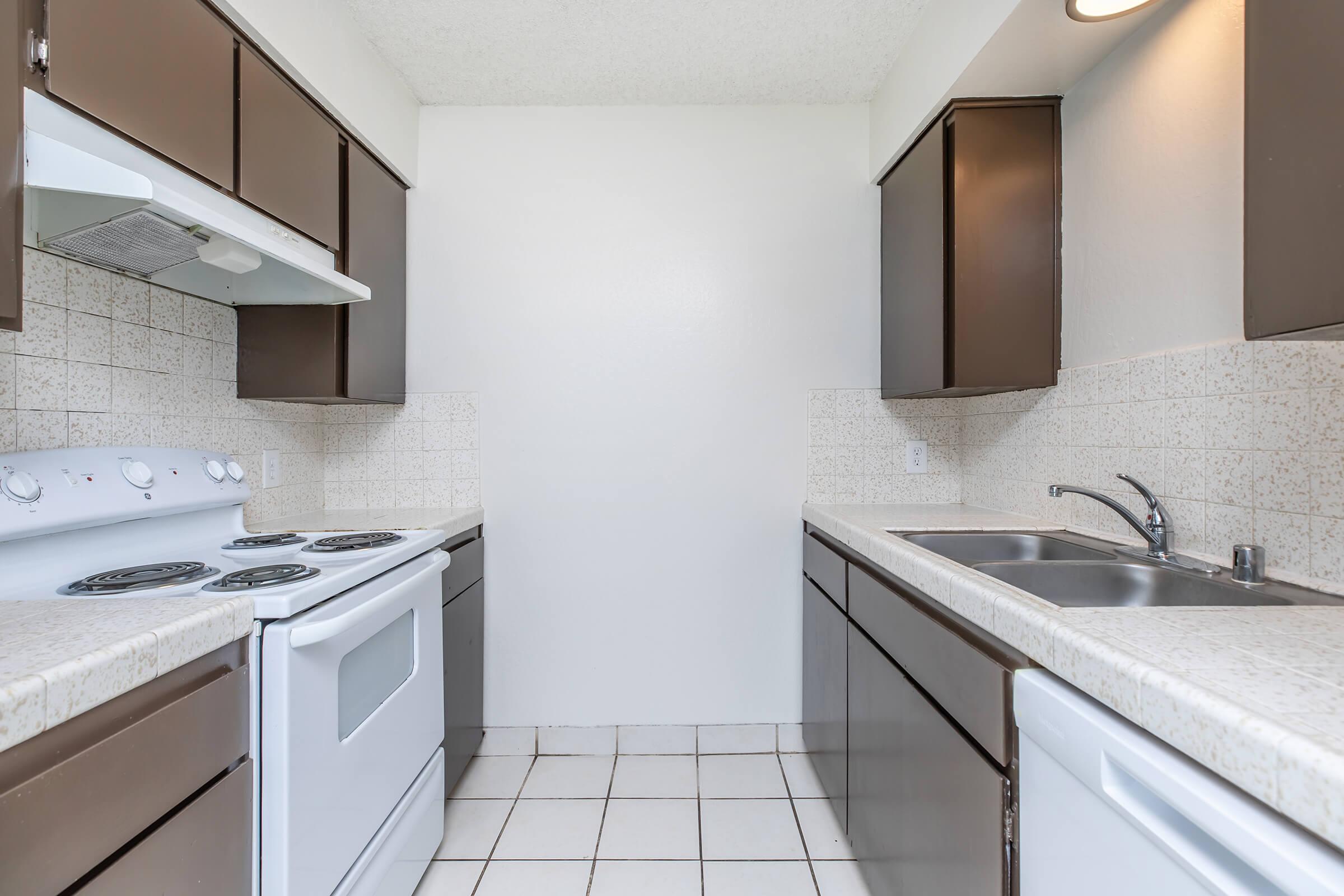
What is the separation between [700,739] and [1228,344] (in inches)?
74.7

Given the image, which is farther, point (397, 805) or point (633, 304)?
point (633, 304)

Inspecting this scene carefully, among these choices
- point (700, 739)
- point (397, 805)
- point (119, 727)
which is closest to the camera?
point (119, 727)

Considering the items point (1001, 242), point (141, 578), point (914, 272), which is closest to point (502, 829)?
point (141, 578)

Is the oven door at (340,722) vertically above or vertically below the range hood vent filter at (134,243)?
below

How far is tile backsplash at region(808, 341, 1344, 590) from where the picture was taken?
0.98 meters

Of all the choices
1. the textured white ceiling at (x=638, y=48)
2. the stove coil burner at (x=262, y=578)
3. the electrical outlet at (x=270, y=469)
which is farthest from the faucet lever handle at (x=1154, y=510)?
the electrical outlet at (x=270, y=469)

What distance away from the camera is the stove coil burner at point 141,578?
0.95m

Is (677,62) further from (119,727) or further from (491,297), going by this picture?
(119,727)

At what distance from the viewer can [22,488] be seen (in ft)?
3.33

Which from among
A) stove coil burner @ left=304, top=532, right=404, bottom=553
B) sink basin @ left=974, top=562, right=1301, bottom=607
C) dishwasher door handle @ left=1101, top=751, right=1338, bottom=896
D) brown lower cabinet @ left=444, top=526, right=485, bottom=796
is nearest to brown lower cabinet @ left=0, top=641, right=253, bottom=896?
stove coil burner @ left=304, top=532, right=404, bottom=553

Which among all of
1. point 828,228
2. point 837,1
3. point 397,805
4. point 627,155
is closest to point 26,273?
point 397,805

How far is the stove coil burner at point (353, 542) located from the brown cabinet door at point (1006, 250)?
5.25ft

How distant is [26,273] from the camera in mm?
1128

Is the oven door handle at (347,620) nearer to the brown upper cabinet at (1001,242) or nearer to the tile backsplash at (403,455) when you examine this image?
the tile backsplash at (403,455)
